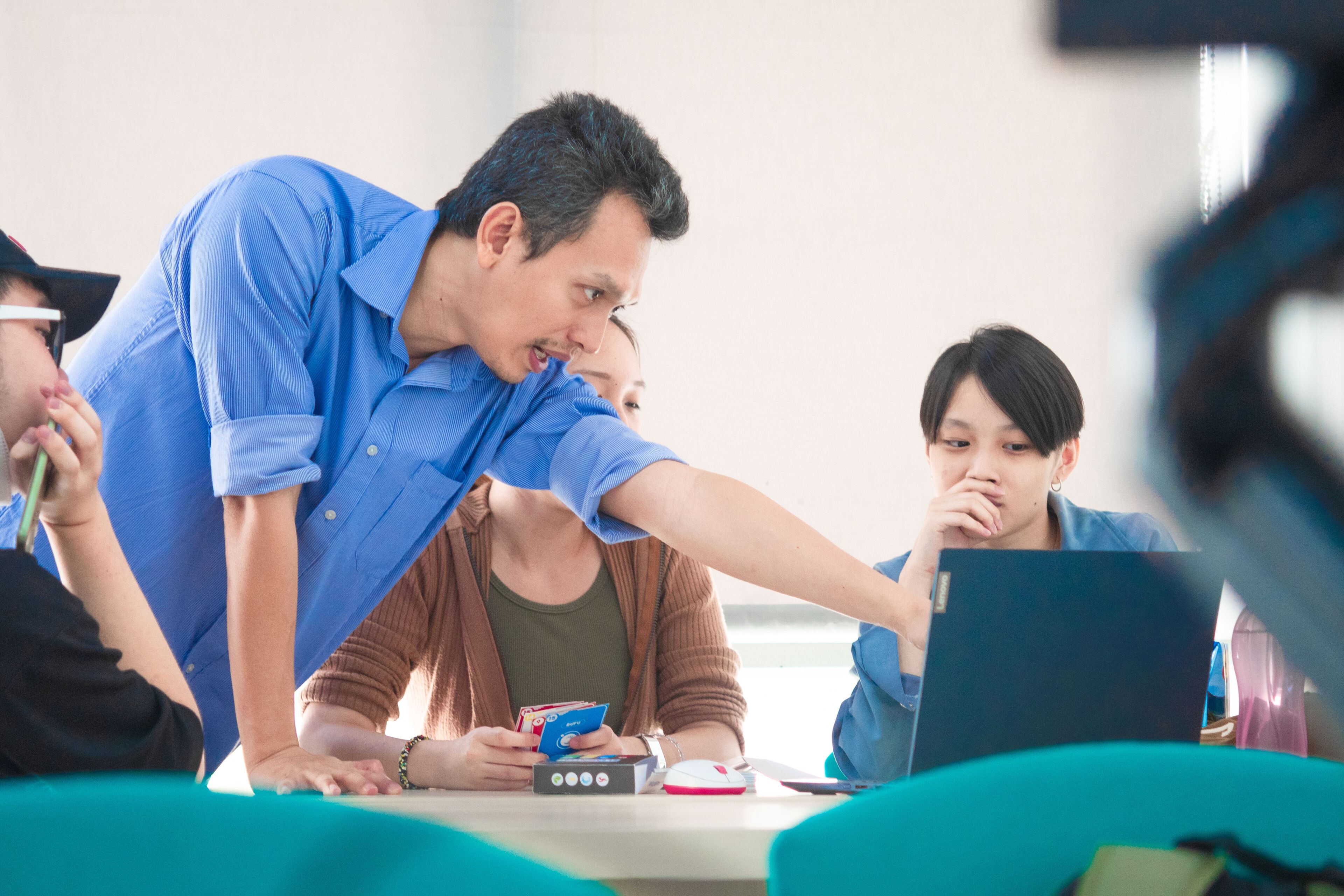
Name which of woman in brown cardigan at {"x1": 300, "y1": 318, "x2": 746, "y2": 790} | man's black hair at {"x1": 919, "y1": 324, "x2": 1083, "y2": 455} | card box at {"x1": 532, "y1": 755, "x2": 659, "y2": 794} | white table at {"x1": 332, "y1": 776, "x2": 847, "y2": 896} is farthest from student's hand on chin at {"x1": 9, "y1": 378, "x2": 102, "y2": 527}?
man's black hair at {"x1": 919, "y1": 324, "x2": 1083, "y2": 455}

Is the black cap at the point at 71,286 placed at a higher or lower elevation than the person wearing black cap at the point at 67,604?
higher

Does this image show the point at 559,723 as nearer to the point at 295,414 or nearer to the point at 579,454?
the point at 579,454

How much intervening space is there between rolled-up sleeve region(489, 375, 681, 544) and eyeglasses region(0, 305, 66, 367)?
0.64m

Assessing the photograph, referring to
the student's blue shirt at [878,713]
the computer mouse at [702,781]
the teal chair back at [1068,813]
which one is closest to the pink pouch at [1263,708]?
the teal chair back at [1068,813]

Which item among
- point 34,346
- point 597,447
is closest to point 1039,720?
point 597,447

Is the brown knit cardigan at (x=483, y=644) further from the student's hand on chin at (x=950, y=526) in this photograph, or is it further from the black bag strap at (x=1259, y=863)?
the black bag strap at (x=1259, y=863)

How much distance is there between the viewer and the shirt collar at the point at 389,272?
138 cm

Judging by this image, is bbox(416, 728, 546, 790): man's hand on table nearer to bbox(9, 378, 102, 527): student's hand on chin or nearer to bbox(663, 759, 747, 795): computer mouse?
bbox(663, 759, 747, 795): computer mouse

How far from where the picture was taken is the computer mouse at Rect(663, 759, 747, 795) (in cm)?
114

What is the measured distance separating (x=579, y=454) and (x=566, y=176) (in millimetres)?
358

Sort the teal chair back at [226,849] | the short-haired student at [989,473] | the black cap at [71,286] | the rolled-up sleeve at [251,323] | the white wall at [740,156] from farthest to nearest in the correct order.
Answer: the white wall at [740,156], the short-haired student at [989,473], the rolled-up sleeve at [251,323], the black cap at [71,286], the teal chair back at [226,849]

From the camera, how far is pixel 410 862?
15.4 inches

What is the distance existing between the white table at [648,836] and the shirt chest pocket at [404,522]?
1.45 feet

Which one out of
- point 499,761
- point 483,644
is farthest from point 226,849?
point 483,644
